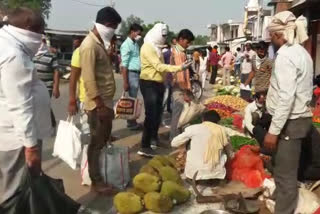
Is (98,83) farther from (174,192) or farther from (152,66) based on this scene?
(152,66)

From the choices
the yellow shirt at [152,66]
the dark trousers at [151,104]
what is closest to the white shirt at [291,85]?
the yellow shirt at [152,66]

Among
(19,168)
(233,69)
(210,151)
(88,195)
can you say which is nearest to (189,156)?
(210,151)

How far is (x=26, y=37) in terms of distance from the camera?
315 cm

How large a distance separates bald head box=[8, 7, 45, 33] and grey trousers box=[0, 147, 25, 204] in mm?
942

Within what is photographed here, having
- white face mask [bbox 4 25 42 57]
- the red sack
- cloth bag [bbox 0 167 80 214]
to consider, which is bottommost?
the red sack

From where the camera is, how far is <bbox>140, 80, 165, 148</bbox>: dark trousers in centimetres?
633

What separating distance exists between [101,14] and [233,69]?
18475mm

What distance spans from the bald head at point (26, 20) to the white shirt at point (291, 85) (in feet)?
6.80

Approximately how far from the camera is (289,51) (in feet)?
12.1

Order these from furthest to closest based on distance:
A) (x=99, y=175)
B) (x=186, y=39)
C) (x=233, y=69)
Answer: (x=233, y=69)
(x=186, y=39)
(x=99, y=175)

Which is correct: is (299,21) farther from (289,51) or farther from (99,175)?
(99,175)

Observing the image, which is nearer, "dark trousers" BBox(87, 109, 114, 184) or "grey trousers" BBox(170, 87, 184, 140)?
"dark trousers" BBox(87, 109, 114, 184)

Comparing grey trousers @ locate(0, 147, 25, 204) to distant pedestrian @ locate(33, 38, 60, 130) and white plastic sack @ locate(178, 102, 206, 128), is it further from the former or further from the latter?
white plastic sack @ locate(178, 102, 206, 128)

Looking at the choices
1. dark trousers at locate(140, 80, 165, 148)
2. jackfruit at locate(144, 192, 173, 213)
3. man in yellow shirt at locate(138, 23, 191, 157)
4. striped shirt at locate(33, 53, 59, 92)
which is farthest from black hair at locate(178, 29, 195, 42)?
jackfruit at locate(144, 192, 173, 213)
